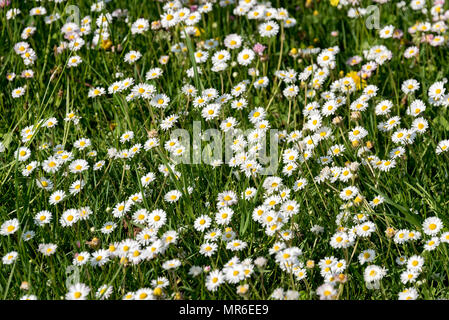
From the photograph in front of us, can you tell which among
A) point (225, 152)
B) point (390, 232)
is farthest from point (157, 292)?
point (225, 152)

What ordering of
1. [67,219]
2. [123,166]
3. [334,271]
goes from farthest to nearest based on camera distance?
[123,166] < [67,219] < [334,271]

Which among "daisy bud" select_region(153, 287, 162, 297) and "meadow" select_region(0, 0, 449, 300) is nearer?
"daisy bud" select_region(153, 287, 162, 297)

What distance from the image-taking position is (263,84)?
3336mm

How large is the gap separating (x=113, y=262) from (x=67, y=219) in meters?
0.37

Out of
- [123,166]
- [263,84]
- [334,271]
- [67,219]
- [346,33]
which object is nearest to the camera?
[334,271]

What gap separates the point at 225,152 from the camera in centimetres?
301

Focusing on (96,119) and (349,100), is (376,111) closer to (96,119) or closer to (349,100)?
(349,100)

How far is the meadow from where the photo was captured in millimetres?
2348

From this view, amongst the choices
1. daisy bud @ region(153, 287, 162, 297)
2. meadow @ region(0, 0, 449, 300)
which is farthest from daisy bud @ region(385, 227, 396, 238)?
daisy bud @ region(153, 287, 162, 297)

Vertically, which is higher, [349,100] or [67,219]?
[349,100]

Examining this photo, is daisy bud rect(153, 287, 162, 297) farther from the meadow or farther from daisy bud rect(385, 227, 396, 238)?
daisy bud rect(385, 227, 396, 238)

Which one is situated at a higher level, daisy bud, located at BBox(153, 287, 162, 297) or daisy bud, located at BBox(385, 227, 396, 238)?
daisy bud, located at BBox(385, 227, 396, 238)

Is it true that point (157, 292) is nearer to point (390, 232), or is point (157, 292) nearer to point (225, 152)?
point (390, 232)

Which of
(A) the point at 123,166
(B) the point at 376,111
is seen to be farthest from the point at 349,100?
(A) the point at 123,166
